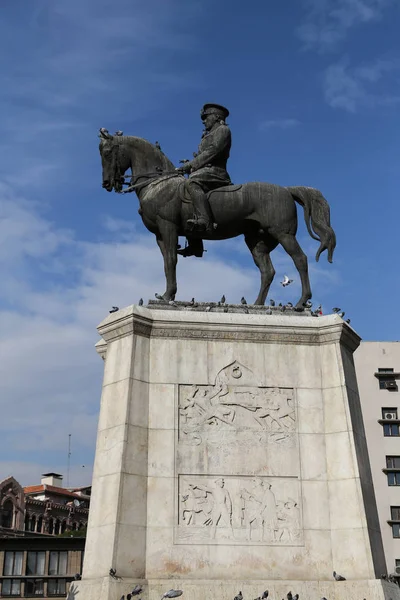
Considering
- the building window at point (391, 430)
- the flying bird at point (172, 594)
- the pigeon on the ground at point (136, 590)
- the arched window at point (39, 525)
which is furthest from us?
the arched window at point (39, 525)

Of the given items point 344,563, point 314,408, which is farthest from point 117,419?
point 344,563

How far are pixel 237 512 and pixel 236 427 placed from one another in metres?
1.47

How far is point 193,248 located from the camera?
17062mm

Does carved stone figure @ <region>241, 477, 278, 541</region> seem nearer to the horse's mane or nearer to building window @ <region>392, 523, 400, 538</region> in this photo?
the horse's mane

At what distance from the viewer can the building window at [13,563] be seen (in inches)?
2042

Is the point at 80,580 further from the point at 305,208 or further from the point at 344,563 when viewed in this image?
the point at 305,208

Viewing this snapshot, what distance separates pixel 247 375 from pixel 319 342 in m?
1.57

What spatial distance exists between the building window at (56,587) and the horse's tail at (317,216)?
40489 mm

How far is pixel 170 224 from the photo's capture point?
1622 cm

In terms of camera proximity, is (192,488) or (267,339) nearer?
(192,488)

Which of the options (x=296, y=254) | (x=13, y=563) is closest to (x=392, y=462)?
(x=13, y=563)

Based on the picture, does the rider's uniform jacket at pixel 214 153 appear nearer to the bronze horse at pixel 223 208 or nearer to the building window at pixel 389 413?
the bronze horse at pixel 223 208

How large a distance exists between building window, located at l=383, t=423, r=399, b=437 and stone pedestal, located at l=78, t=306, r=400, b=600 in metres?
40.2

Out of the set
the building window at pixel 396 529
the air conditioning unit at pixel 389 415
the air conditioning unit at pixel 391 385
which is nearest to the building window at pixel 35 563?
the building window at pixel 396 529
